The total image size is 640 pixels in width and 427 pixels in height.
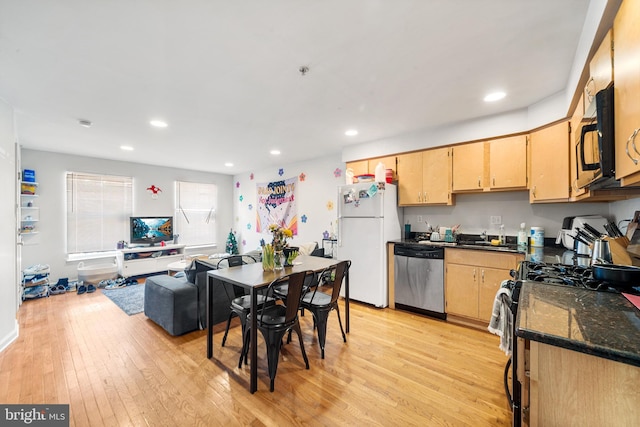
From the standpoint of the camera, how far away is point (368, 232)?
3.63 m

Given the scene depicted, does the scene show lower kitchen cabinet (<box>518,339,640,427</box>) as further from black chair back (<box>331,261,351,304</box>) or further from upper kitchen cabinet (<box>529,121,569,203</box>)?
upper kitchen cabinet (<box>529,121,569,203</box>)

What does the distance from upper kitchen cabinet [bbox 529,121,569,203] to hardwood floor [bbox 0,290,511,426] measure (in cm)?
158

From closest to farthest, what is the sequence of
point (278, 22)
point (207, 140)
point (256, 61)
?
point (278, 22) < point (256, 61) < point (207, 140)

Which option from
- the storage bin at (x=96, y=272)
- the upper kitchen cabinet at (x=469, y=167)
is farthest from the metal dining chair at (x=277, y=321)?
the storage bin at (x=96, y=272)

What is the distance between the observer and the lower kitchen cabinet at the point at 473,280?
2.79 meters

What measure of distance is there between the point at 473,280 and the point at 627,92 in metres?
2.37

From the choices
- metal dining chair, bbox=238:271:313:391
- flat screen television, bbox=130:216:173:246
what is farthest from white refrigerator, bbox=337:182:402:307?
flat screen television, bbox=130:216:173:246

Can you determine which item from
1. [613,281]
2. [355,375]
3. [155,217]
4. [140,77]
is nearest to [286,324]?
[355,375]

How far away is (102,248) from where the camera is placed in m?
5.14

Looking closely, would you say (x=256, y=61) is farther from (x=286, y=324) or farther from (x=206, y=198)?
(x=206, y=198)

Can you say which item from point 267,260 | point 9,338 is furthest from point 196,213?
point 267,260

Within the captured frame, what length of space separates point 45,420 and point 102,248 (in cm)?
426

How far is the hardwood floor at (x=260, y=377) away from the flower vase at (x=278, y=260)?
799 mm

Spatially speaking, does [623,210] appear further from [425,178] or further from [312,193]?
[312,193]
